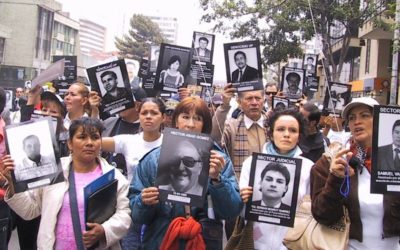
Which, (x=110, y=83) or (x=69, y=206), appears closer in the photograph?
(x=69, y=206)

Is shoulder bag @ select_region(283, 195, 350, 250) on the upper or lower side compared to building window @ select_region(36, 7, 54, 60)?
lower

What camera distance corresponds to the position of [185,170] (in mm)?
2848

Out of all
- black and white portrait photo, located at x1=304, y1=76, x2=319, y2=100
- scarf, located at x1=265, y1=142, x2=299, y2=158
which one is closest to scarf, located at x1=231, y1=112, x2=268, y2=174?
scarf, located at x1=265, y1=142, x2=299, y2=158

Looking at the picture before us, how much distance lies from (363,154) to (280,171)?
0.49 metres

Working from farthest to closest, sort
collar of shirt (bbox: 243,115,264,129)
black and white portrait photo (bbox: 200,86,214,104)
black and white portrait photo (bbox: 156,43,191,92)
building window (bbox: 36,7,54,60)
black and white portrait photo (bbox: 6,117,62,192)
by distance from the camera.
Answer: building window (bbox: 36,7,54,60) < black and white portrait photo (bbox: 156,43,191,92) < black and white portrait photo (bbox: 200,86,214,104) < collar of shirt (bbox: 243,115,264,129) < black and white portrait photo (bbox: 6,117,62,192)

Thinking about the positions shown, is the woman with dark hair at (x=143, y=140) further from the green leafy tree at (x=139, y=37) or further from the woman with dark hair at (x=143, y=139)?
the green leafy tree at (x=139, y=37)

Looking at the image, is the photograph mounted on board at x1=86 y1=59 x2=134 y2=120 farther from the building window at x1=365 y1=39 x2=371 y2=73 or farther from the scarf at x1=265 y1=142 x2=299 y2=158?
the building window at x1=365 y1=39 x2=371 y2=73

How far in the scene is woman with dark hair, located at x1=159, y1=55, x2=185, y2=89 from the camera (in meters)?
6.05

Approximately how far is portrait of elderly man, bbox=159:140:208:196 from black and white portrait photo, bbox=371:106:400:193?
92cm

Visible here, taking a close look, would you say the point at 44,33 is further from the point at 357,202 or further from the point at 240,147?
the point at 357,202

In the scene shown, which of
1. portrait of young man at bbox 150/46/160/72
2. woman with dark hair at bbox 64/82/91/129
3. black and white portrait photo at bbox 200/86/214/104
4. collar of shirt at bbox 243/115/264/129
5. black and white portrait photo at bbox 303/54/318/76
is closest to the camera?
collar of shirt at bbox 243/115/264/129

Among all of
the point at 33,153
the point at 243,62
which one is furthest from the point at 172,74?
the point at 33,153

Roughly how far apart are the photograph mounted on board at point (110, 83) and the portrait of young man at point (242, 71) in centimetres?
107

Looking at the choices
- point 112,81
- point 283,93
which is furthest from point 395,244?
point 283,93
